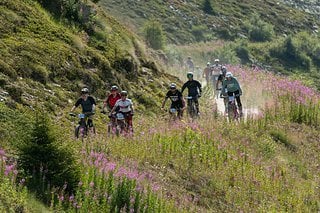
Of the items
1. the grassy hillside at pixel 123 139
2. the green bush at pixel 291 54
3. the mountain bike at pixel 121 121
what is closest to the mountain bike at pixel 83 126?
the grassy hillside at pixel 123 139

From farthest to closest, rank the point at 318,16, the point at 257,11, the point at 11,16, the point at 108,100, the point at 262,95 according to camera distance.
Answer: the point at 318,16
the point at 257,11
the point at 262,95
the point at 11,16
the point at 108,100

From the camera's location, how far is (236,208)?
13133mm

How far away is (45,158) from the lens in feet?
34.2

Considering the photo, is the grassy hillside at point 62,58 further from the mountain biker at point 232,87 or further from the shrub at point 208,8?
the shrub at point 208,8

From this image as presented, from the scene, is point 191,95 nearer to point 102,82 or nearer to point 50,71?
point 102,82

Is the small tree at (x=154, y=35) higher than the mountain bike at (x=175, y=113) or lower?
lower

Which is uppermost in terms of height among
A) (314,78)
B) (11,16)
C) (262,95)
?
(11,16)

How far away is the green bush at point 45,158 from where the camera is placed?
1034 centimetres

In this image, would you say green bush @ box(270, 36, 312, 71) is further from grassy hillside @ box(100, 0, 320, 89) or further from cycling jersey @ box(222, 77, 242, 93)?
cycling jersey @ box(222, 77, 242, 93)

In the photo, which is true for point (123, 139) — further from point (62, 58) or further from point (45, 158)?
point (62, 58)

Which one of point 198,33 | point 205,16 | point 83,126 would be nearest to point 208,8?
point 205,16

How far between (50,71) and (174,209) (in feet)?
27.4

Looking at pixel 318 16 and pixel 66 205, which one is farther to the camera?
pixel 318 16

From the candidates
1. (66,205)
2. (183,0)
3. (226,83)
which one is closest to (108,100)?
(226,83)
